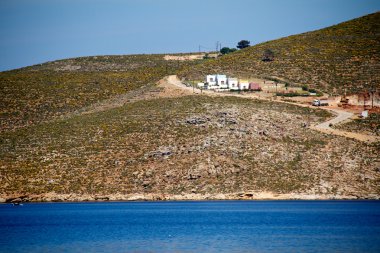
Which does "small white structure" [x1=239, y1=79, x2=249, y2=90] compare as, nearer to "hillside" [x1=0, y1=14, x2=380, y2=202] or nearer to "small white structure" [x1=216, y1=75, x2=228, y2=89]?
"small white structure" [x1=216, y1=75, x2=228, y2=89]

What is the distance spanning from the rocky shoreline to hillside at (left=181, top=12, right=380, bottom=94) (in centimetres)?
4390

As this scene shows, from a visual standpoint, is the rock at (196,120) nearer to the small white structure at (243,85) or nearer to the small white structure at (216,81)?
the small white structure at (216,81)

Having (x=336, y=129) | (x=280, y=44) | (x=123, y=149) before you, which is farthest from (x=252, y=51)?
(x=123, y=149)

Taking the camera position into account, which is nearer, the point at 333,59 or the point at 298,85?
the point at 298,85

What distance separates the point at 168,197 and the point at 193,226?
24.1m

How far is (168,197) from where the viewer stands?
85.8m

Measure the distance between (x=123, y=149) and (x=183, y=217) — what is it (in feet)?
86.0

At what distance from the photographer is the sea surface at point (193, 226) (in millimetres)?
48781

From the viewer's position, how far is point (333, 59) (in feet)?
460

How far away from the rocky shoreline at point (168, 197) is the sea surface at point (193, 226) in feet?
2.33

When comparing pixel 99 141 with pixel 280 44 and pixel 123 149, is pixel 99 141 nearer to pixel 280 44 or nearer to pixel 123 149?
pixel 123 149

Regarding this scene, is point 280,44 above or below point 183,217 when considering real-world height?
above

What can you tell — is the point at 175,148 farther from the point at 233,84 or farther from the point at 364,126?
the point at 233,84

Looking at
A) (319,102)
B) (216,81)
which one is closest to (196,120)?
(319,102)
